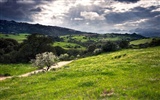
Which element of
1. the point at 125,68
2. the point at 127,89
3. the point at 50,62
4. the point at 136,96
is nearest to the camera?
the point at 136,96

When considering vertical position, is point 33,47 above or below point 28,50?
above

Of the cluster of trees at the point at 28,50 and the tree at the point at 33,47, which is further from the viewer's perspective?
the tree at the point at 33,47

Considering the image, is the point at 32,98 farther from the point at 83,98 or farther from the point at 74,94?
the point at 83,98

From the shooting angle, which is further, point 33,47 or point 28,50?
point 33,47

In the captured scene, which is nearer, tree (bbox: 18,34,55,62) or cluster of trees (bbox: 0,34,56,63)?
cluster of trees (bbox: 0,34,56,63)

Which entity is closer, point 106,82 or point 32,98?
point 32,98

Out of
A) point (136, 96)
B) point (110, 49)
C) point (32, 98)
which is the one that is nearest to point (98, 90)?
point (136, 96)

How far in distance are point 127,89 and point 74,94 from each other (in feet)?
17.4

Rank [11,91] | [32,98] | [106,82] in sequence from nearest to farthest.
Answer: [32,98] → [106,82] → [11,91]

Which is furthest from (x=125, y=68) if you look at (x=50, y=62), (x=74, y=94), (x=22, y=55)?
(x=22, y=55)

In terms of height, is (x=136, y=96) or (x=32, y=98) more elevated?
(x=136, y=96)

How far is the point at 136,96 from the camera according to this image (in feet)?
57.2

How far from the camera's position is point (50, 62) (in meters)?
50.8

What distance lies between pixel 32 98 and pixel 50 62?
30063 millimetres
